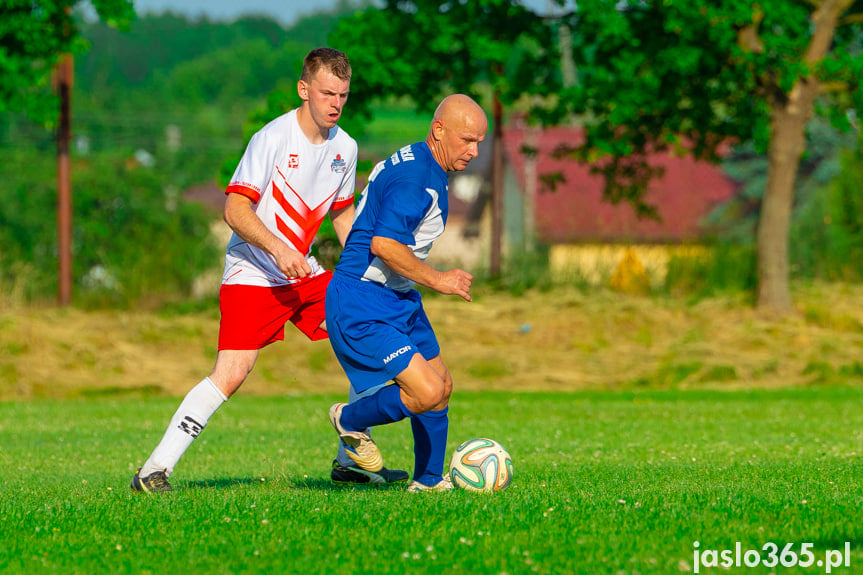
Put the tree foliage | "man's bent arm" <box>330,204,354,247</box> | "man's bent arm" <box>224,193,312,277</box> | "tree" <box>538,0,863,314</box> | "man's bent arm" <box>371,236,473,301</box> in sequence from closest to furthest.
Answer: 1. "man's bent arm" <box>371,236,473,301</box>
2. "man's bent arm" <box>224,193,312,277</box>
3. "man's bent arm" <box>330,204,354,247</box>
4. "tree" <box>538,0,863,314</box>
5. the tree foliage

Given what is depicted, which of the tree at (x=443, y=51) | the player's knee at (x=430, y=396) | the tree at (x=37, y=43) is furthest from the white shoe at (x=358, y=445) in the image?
the tree at (x=443, y=51)

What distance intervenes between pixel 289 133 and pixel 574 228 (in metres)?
17.1

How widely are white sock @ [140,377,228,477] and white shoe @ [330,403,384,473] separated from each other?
Answer: 0.73 m

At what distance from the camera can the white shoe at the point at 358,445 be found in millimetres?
7035

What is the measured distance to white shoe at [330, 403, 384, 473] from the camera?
7035mm

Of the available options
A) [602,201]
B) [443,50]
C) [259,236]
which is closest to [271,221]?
[259,236]

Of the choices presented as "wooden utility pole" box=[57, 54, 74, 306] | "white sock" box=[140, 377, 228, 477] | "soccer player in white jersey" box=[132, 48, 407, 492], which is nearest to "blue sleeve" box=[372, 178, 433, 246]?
"soccer player in white jersey" box=[132, 48, 407, 492]

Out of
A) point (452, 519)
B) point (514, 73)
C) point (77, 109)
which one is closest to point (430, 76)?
point (514, 73)

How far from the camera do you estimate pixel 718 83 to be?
19.2 m

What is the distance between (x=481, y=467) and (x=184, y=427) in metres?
1.87

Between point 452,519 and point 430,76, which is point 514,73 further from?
point 452,519

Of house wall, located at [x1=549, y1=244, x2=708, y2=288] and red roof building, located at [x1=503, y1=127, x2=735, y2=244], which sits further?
red roof building, located at [x1=503, y1=127, x2=735, y2=244]

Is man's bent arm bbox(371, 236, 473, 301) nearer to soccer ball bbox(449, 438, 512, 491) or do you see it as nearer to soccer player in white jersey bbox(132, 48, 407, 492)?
soccer player in white jersey bbox(132, 48, 407, 492)

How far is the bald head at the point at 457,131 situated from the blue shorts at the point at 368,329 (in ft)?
2.87
